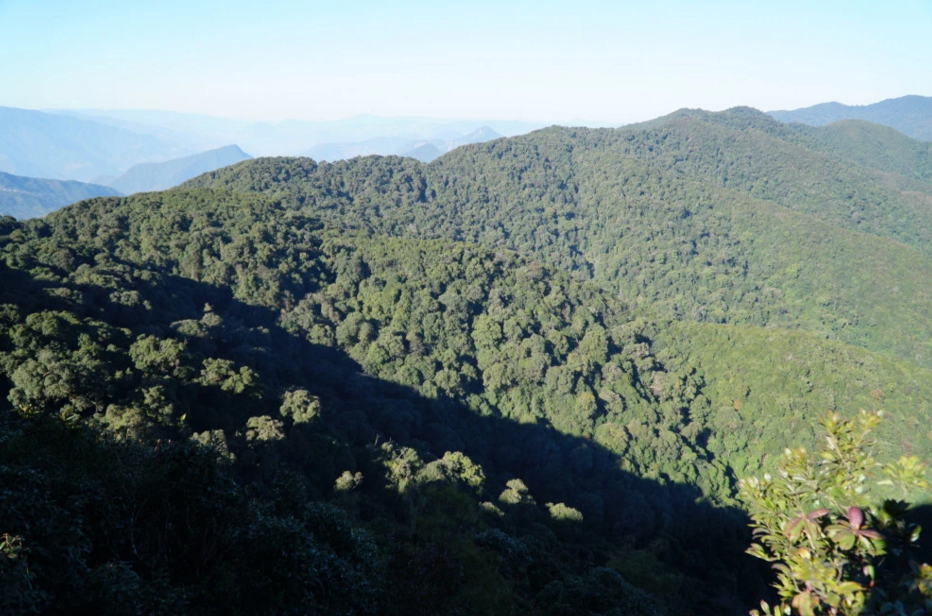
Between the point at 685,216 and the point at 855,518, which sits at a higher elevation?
the point at 855,518

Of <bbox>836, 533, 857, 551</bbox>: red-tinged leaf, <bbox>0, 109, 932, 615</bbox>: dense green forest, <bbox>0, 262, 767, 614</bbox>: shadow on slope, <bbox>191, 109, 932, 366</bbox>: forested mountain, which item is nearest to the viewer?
<bbox>836, 533, 857, 551</bbox>: red-tinged leaf

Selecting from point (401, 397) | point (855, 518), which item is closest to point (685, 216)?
point (401, 397)

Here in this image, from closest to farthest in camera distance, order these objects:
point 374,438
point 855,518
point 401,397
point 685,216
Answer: point 855,518
point 374,438
point 401,397
point 685,216

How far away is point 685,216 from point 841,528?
90823mm

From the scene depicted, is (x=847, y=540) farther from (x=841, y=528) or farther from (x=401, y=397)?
(x=401, y=397)

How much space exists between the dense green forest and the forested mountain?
1.80 feet

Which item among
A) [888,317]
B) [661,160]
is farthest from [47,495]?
[661,160]

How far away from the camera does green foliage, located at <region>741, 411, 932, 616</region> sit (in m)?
3.81

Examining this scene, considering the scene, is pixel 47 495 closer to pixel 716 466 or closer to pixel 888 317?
pixel 716 466

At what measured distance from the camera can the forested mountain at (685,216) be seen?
217ft

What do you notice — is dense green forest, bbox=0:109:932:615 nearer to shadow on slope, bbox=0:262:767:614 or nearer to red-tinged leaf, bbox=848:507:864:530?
shadow on slope, bbox=0:262:767:614

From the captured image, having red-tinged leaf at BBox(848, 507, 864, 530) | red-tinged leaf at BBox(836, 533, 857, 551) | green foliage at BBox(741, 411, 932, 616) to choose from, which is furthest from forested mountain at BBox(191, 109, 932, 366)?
red-tinged leaf at BBox(836, 533, 857, 551)

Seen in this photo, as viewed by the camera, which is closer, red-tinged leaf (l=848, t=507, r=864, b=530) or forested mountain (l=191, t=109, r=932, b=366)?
red-tinged leaf (l=848, t=507, r=864, b=530)

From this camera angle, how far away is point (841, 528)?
3.92 m
